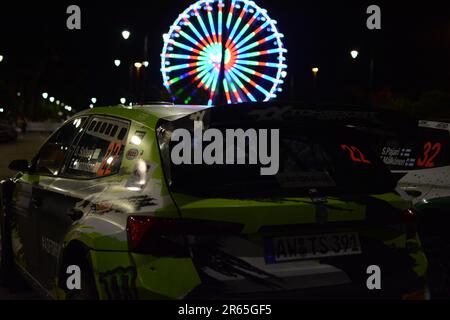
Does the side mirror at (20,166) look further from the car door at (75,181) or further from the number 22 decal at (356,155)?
the number 22 decal at (356,155)

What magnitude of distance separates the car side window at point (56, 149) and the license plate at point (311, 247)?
2.00m

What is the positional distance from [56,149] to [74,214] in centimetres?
133

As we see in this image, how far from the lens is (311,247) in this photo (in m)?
3.55

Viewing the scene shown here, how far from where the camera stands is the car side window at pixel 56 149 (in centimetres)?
501

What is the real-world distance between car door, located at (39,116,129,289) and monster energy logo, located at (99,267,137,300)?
0.60 m

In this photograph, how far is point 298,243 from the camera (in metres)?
3.53

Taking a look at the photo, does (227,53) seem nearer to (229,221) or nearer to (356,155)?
(356,155)

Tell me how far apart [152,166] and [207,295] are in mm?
753

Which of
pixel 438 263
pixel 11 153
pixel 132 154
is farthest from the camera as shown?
pixel 11 153

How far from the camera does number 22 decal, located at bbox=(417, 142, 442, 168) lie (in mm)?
6016

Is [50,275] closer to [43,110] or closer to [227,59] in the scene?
[227,59]

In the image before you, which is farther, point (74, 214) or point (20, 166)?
point (20, 166)

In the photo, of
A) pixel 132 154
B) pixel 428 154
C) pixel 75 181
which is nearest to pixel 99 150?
pixel 75 181

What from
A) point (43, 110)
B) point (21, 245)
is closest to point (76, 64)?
point (43, 110)
